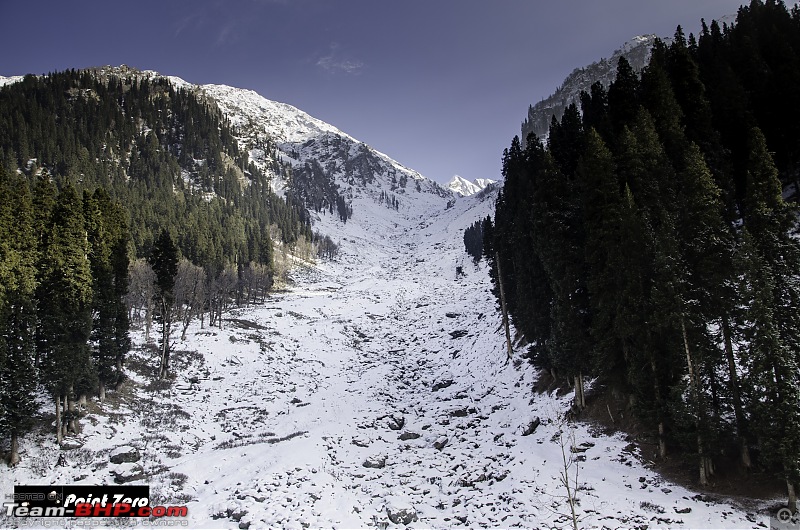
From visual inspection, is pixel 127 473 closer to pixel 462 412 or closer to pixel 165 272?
pixel 462 412

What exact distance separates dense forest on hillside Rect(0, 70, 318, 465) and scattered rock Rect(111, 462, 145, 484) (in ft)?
18.3

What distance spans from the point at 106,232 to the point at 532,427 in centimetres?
3606

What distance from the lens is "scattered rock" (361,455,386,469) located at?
24.9 meters

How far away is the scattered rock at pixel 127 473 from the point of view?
21767mm

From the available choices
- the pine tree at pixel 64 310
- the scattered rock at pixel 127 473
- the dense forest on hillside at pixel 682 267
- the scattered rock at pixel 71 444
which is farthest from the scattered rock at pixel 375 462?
the pine tree at pixel 64 310

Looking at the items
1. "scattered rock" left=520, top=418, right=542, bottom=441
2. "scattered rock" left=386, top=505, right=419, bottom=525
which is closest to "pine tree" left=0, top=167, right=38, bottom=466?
"scattered rock" left=386, top=505, right=419, bottom=525

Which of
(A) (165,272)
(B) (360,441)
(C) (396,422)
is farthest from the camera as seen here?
(A) (165,272)

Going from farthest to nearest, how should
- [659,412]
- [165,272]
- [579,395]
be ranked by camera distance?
[165,272] → [579,395] → [659,412]

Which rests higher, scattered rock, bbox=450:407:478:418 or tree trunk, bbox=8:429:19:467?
tree trunk, bbox=8:429:19:467

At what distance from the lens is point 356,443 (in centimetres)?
2842

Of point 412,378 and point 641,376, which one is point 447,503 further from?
point 412,378

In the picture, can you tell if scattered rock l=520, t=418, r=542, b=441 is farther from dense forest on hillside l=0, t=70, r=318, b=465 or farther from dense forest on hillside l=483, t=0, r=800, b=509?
dense forest on hillside l=0, t=70, r=318, b=465

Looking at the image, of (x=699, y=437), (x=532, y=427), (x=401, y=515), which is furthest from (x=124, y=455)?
(x=699, y=437)

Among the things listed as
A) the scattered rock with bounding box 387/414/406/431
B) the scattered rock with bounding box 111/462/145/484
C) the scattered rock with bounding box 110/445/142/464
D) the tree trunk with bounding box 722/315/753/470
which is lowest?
the scattered rock with bounding box 387/414/406/431
